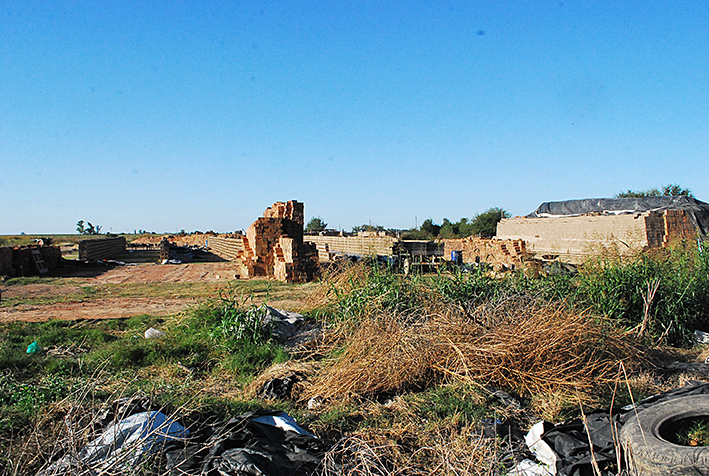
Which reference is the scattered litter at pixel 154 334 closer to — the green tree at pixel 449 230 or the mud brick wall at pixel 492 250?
Answer: the mud brick wall at pixel 492 250

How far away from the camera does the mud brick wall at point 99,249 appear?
26.8 metres

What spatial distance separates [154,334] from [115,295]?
6.95 m

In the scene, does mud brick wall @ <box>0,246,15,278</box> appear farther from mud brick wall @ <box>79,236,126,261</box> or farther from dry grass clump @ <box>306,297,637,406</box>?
dry grass clump @ <box>306,297,637,406</box>

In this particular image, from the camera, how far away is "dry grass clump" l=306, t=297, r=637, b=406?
4.90 meters

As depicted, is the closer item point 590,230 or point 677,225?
point 677,225

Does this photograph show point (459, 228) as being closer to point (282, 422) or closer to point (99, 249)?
point (99, 249)

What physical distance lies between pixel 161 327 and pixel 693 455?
7.49 m

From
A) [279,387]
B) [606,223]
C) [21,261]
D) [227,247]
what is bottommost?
[279,387]

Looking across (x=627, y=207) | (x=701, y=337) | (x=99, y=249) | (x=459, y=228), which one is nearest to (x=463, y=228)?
(x=459, y=228)

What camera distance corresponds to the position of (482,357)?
16.4ft

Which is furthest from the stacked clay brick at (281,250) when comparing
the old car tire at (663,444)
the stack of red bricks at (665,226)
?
the stack of red bricks at (665,226)

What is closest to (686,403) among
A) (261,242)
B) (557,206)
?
(261,242)

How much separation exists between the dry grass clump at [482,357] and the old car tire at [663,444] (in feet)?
3.74

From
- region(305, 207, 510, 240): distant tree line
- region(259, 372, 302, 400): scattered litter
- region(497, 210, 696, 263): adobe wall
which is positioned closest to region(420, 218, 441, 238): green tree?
region(305, 207, 510, 240): distant tree line
